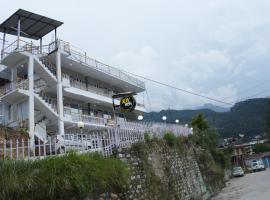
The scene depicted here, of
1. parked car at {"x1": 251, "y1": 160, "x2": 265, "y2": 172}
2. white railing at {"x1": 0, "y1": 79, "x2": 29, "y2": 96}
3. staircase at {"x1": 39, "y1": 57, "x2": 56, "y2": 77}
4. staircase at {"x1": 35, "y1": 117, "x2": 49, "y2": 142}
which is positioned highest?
staircase at {"x1": 39, "y1": 57, "x2": 56, "y2": 77}

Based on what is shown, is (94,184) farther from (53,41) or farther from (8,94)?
(53,41)

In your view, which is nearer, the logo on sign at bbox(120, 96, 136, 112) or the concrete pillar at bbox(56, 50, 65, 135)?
the logo on sign at bbox(120, 96, 136, 112)

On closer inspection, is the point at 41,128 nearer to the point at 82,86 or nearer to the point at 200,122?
the point at 82,86

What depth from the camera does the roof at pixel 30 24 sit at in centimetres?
2728

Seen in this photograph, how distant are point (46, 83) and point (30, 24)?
5.11 m

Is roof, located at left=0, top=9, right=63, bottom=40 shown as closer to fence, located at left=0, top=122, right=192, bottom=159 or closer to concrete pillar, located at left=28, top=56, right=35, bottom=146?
concrete pillar, located at left=28, top=56, right=35, bottom=146

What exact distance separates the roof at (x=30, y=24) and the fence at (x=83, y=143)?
610 inches

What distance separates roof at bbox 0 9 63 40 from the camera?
27.3m

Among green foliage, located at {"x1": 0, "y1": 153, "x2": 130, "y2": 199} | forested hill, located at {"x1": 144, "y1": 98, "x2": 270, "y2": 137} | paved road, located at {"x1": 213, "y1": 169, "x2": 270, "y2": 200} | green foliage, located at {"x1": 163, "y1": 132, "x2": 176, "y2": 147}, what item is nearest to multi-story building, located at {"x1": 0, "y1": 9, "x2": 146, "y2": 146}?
green foliage, located at {"x1": 163, "y1": 132, "x2": 176, "y2": 147}

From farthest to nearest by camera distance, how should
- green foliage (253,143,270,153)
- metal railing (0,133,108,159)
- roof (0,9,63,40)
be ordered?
green foliage (253,143,270,153)
roof (0,9,63,40)
metal railing (0,133,108,159)

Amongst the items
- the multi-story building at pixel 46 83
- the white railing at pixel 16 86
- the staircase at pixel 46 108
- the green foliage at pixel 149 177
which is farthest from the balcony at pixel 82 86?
the green foliage at pixel 149 177

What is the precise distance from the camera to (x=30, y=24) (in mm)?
28547

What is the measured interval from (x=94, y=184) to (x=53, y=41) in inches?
865

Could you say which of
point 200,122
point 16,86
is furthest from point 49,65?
point 200,122
